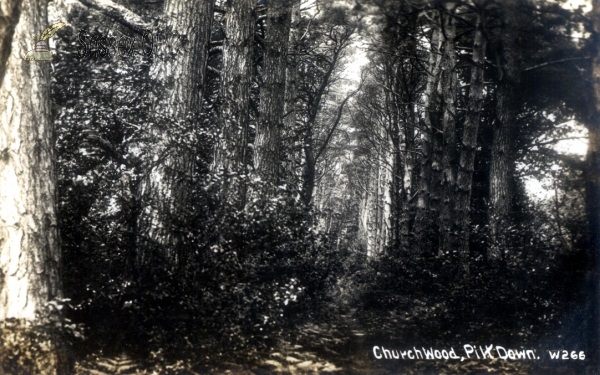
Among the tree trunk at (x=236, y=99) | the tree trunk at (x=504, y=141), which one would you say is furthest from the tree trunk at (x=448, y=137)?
the tree trunk at (x=236, y=99)

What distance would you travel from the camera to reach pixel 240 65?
4797mm

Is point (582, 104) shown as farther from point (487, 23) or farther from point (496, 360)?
point (496, 360)

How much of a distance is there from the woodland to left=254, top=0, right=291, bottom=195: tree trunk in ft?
0.06

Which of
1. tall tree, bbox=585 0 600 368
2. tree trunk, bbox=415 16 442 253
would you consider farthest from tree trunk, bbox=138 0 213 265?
tall tree, bbox=585 0 600 368

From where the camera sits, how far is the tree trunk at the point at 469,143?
4.63 metres

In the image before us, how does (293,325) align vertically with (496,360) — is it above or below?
above

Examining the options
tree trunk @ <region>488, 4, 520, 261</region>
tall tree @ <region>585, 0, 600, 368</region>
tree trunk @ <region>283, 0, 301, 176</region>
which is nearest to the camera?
tree trunk @ <region>283, 0, 301, 176</region>

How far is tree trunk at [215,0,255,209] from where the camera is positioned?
4578mm

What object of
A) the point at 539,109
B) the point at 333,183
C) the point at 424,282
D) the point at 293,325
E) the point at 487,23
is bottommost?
the point at 293,325

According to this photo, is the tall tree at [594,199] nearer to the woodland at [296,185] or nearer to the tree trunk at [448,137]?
the woodland at [296,185]

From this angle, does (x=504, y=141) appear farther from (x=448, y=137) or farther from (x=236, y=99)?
(x=236, y=99)

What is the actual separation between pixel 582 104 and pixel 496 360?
266cm

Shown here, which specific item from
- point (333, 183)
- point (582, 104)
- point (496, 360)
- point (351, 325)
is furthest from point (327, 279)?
point (582, 104)

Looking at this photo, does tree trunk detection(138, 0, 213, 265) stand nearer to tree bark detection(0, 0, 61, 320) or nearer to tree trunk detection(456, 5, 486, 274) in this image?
tree bark detection(0, 0, 61, 320)
